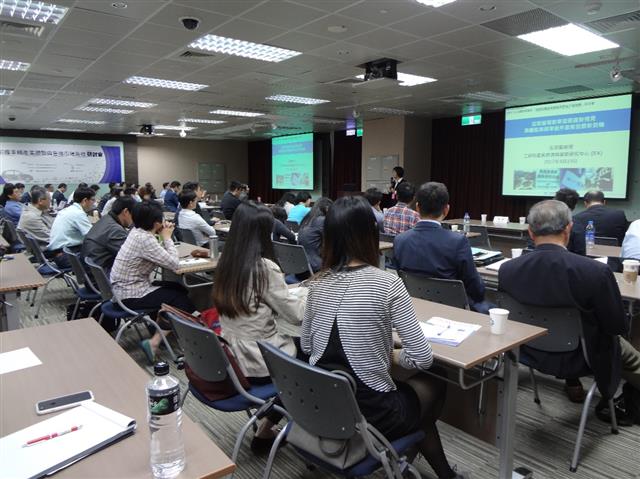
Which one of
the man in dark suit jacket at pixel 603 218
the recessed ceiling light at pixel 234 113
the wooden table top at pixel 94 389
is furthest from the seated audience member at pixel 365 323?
the recessed ceiling light at pixel 234 113

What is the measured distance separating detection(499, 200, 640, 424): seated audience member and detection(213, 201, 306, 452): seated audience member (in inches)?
44.9

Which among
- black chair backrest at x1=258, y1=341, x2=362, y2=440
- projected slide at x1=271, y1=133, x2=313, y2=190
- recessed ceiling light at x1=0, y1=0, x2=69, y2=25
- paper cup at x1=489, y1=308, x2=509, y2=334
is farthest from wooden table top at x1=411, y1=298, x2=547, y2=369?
projected slide at x1=271, y1=133, x2=313, y2=190

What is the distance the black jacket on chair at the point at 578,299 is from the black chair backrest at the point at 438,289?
0.28 m

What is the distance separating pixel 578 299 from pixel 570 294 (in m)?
0.04

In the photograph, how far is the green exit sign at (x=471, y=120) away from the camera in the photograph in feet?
33.4

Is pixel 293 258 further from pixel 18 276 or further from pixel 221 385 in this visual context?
pixel 221 385

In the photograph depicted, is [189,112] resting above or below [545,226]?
above

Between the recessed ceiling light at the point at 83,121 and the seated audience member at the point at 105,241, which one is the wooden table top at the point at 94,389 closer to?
the seated audience member at the point at 105,241

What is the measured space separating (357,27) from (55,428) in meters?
4.25

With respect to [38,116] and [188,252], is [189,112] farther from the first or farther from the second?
[188,252]

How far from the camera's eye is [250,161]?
1712 cm

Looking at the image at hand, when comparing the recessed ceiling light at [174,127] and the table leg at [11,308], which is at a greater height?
the recessed ceiling light at [174,127]

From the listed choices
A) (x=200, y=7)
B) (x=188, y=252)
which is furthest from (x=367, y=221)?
(x=200, y=7)

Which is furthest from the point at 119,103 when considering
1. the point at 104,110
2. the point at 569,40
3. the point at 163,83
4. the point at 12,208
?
the point at 569,40
